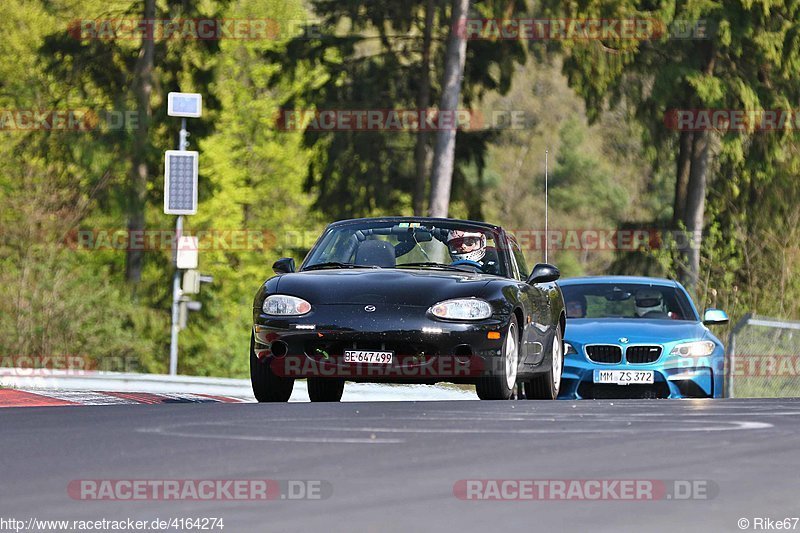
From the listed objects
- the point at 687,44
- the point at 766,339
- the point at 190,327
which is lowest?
the point at 190,327

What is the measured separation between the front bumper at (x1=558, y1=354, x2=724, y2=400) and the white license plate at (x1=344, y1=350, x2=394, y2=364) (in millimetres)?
4248

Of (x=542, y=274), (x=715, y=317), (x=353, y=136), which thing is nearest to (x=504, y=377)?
(x=542, y=274)

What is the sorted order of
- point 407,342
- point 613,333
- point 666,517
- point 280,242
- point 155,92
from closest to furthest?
point 666,517 < point 407,342 < point 613,333 < point 155,92 < point 280,242

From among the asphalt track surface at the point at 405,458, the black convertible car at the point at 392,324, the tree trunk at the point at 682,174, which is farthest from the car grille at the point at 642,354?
the tree trunk at the point at 682,174

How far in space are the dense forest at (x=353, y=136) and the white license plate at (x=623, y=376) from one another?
14896 millimetres

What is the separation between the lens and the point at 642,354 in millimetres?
16516

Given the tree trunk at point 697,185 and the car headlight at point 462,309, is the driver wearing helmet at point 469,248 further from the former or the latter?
the tree trunk at point 697,185

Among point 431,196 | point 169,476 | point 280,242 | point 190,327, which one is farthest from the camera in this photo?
point 280,242

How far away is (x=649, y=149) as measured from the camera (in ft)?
128

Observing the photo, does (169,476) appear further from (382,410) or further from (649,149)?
(649,149)

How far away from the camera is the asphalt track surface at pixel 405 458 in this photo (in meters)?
6.40

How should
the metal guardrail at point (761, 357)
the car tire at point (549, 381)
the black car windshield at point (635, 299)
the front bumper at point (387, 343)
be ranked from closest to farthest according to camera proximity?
A: the front bumper at point (387, 343) → the car tire at point (549, 381) → the black car windshield at point (635, 299) → the metal guardrail at point (761, 357)

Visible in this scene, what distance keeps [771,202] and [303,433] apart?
3118cm

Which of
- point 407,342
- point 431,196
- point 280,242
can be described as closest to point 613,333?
point 407,342
